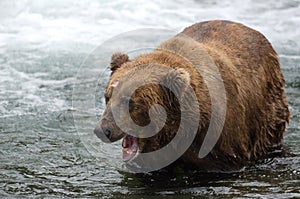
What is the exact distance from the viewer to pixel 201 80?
215 inches

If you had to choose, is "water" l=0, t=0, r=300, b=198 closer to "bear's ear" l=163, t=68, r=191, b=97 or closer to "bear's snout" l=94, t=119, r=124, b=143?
"bear's snout" l=94, t=119, r=124, b=143

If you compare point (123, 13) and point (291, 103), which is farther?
point (123, 13)

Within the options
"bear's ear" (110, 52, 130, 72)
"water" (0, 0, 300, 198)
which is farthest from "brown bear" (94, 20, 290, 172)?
"water" (0, 0, 300, 198)

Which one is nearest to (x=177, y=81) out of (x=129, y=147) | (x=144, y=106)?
(x=144, y=106)

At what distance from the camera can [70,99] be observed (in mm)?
8961

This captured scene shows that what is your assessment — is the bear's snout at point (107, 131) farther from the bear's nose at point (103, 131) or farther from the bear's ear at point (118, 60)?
the bear's ear at point (118, 60)

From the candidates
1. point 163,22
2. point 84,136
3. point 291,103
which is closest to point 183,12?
point 163,22

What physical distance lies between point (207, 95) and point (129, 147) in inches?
30.0

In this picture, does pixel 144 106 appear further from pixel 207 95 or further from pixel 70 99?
pixel 70 99

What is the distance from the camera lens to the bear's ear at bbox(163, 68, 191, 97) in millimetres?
5168

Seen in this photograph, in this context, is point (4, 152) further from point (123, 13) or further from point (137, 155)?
point (123, 13)

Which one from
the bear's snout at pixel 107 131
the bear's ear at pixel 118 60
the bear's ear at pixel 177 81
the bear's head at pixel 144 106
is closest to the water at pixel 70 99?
the bear's head at pixel 144 106

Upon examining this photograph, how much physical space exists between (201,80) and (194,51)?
1.20ft

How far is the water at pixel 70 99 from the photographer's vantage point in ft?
18.6
